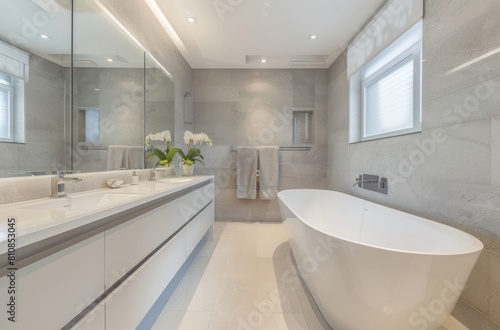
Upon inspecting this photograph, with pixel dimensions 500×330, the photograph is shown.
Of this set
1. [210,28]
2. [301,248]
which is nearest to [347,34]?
[210,28]

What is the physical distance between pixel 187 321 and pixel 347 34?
9.96 ft

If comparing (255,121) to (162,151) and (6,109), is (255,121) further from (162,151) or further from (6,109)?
(6,109)

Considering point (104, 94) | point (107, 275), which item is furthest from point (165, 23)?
point (107, 275)

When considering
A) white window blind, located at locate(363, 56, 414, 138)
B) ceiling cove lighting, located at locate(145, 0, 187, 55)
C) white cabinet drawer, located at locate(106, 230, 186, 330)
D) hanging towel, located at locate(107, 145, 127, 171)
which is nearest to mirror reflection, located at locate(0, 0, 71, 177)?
hanging towel, located at locate(107, 145, 127, 171)

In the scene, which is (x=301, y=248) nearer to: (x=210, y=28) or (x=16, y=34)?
(x=16, y=34)

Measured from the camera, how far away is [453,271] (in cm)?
81

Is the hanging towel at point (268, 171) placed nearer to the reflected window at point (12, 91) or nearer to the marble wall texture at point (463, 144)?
the marble wall texture at point (463, 144)

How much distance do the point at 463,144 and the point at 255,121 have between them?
2.37 meters

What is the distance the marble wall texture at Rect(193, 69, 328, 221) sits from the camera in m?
3.18

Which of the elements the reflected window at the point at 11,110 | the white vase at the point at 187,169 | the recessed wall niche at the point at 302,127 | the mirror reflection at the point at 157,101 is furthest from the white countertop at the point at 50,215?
the recessed wall niche at the point at 302,127

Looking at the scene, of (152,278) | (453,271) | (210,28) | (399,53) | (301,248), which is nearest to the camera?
(453,271)

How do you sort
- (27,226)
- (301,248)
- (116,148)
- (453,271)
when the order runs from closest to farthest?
(27,226) → (453,271) → (301,248) → (116,148)

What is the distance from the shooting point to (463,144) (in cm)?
118

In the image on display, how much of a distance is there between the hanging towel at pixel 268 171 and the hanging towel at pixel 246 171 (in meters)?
0.09
